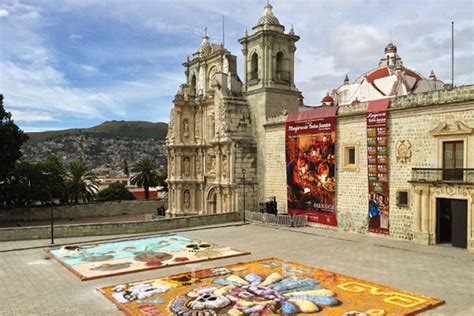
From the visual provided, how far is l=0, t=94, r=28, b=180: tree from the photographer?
3378 cm

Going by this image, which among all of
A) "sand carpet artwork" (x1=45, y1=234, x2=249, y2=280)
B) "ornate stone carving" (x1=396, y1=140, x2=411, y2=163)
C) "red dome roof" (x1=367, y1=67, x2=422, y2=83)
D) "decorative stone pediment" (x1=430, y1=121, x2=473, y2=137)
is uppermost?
"red dome roof" (x1=367, y1=67, x2=422, y2=83)

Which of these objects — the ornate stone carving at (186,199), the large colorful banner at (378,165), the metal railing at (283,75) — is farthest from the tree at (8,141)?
the large colorful banner at (378,165)

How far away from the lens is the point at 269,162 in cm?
2792

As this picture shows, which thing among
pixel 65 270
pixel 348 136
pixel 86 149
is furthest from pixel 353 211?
pixel 86 149

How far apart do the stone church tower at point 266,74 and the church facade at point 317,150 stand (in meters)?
0.07

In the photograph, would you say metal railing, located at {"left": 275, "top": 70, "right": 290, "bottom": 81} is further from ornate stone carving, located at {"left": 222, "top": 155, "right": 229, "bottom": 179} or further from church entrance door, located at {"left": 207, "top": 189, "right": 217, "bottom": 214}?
church entrance door, located at {"left": 207, "top": 189, "right": 217, "bottom": 214}

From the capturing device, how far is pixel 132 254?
17.4 m

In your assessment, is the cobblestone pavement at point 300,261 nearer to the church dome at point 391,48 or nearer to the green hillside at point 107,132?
the church dome at point 391,48

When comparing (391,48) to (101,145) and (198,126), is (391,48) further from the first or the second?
(101,145)

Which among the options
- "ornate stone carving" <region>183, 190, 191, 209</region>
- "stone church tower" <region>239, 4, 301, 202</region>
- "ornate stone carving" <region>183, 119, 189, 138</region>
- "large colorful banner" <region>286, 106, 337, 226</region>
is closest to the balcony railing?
"large colorful banner" <region>286, 106, 337, 226</region>

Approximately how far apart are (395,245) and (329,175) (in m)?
6.02

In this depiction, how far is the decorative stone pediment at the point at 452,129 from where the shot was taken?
17164 mm

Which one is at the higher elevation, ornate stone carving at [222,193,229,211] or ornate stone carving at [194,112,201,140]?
ornate stone carving at [194,112,201,140]

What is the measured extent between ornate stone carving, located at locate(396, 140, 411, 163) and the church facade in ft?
0.16
